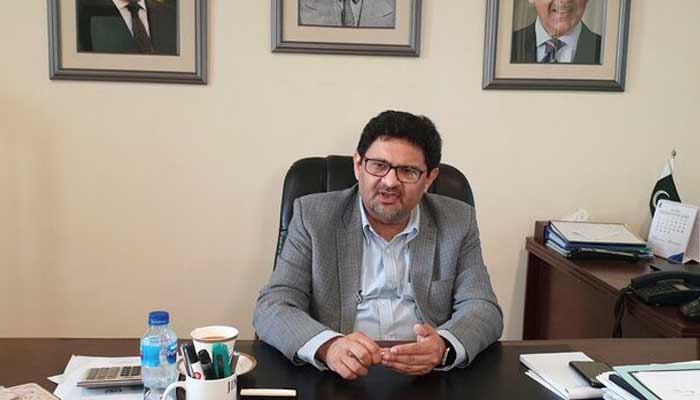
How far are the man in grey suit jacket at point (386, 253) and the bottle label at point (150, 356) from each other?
0.38m

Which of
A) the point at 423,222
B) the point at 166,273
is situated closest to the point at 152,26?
the point at 166,273

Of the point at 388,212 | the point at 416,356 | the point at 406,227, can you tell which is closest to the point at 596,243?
the point at 406,227

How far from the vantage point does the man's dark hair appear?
5.08 ft

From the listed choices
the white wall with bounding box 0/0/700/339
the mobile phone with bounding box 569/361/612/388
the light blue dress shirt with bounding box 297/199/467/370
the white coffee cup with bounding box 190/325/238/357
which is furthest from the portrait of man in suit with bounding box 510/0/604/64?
the white coffee cup with bounding box 190/325/238/357

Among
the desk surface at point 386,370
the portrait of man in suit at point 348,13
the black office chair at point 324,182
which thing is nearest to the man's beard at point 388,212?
the black office chair at point 324,182

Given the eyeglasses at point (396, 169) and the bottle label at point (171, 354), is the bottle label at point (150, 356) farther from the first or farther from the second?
the eyeglasses at point (396, 169)

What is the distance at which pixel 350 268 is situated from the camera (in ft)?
5.10

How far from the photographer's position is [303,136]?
2346mm

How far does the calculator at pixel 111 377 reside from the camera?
1.08 meters

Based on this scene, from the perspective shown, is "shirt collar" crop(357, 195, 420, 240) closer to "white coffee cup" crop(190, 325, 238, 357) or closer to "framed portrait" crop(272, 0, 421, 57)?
"white coffee cup" crop(190, 325, 238, 357)

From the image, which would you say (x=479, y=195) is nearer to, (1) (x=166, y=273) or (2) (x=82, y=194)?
(1) (x=166, y=273)

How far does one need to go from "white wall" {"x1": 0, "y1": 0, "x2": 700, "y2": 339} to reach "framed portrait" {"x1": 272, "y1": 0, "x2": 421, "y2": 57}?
0.15 ft

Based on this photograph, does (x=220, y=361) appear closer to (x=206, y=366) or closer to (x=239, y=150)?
(x=206, y=366)

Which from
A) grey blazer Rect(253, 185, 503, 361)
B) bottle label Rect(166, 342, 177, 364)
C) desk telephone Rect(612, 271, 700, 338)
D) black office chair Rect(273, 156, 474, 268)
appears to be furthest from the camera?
black office chair Rect(273, 156, 474, 268)
